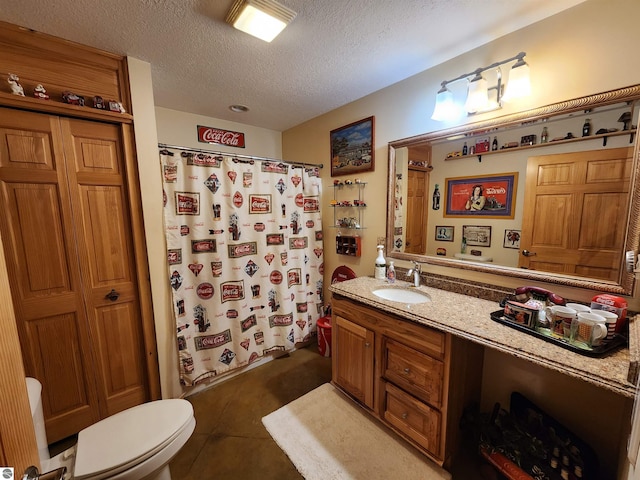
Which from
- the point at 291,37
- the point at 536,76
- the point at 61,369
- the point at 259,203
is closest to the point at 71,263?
the point at 61,369

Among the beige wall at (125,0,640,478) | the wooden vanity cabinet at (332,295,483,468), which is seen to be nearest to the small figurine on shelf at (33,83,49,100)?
the beige wall at (125,0,640,478)

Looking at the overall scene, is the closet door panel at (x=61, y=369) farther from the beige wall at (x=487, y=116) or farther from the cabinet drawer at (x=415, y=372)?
the cabinet drawer at (x=415, y=372)

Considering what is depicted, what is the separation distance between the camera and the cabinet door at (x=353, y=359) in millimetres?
1623

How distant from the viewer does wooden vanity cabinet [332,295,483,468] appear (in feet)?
4.20

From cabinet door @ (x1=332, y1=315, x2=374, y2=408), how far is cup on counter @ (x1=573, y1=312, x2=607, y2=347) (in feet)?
3.06

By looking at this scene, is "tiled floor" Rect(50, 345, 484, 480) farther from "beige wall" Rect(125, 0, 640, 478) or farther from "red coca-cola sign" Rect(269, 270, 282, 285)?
"red coca-cola sign" Rect(269, 270, 282, 285)

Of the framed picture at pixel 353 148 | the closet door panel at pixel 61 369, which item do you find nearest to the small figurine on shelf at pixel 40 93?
the closet door panel at pixel 61 369

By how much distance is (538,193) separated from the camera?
137 cm

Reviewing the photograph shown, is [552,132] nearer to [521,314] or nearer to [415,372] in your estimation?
[521,314]

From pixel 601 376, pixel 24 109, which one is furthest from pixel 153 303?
pixel 601 376

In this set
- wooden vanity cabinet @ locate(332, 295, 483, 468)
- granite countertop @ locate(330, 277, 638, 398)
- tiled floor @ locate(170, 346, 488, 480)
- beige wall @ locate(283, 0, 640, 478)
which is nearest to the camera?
granite countertop @ locate(330, 277, 638, 398)

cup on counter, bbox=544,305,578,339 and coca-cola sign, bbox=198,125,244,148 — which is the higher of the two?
coca-cola sign, bbox=198,125,244,148

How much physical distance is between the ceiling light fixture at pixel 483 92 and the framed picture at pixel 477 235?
70 centimetres

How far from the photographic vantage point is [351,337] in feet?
5.67
